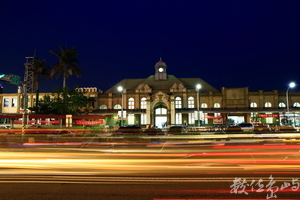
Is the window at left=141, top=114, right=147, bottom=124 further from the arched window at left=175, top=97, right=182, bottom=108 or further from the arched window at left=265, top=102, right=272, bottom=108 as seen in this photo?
the arched window at left=265, top=102, right=272, bottom=108

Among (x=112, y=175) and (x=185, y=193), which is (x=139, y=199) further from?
(x=112, y=175)

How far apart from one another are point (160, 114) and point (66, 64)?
2184 centimetres

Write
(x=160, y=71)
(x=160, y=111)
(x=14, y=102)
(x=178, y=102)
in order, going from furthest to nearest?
(x=160, y=71), (x=14, y=102), (x=178, y=102), (x=160, y=111)

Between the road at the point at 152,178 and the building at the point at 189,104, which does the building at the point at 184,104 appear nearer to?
the building at the point at 189,104

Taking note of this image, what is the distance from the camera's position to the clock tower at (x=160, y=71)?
59312mm

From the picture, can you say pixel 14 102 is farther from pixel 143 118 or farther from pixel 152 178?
pixel 152 178

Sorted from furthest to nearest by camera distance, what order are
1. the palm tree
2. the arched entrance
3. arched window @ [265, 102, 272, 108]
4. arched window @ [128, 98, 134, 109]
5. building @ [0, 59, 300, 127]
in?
arched window @ [128, 98, 134, 109] < arched window @ [265, 102, 272, 108] < the arched entrance < building @ [0, 59, 300, 127] < the palm tree

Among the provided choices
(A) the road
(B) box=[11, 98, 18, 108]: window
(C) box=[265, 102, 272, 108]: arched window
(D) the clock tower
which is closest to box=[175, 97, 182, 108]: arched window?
(D) the clock tower

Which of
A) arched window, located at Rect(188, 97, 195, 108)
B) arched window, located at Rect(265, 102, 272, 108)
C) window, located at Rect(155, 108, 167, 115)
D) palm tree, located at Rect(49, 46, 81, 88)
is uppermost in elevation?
palm tree, located at Rect(49, 46, 81, 88)

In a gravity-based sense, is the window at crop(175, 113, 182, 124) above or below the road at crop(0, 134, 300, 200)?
above

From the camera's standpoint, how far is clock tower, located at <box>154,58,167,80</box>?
59.3m

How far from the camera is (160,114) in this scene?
5109 centimetres

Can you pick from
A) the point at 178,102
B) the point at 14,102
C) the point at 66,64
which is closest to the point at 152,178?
the point at 66,64

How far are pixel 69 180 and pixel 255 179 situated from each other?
6345 mm
